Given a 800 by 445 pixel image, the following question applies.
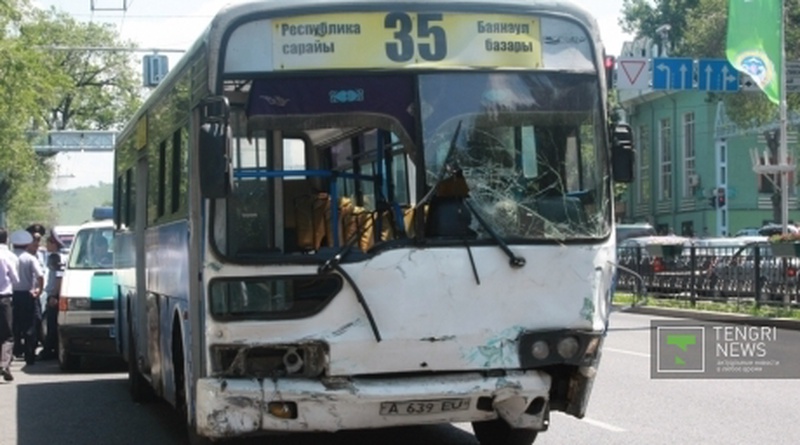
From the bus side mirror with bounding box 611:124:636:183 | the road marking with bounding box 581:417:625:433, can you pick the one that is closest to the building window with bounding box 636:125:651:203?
the road marking with bounding box 581:417:625:433

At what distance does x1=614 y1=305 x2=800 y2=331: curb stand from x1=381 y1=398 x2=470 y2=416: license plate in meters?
15.3

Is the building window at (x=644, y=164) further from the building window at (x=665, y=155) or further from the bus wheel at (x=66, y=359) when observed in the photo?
the bus wheel at (x=66, y=359)

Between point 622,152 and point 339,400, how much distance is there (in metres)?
2.30

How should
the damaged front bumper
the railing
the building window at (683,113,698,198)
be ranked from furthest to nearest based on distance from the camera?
the building window at (683,113,698,198), the railing, the damaged front bumper

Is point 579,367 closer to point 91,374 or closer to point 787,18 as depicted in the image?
point 91,374

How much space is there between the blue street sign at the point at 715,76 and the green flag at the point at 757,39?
406cm

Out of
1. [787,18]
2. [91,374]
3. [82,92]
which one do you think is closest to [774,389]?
[91,374]

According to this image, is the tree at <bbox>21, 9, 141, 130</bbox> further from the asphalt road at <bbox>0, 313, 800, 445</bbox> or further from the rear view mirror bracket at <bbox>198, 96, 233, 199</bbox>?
the rear view mirror bracket at <bbox>198, 96, 233, 199</bbox>

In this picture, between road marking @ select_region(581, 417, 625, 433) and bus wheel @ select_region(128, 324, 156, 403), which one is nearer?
road marking @ select_region(581, 417, 625, 433)

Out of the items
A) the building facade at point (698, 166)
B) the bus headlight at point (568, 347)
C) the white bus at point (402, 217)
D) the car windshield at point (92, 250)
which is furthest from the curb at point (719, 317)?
the building facade at point (698, 166)

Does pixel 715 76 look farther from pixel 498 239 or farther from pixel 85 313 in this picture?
pixel 498 239

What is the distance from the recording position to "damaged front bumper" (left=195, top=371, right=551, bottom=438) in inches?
330

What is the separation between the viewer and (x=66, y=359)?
1856cm

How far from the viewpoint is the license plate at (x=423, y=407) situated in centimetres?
852
